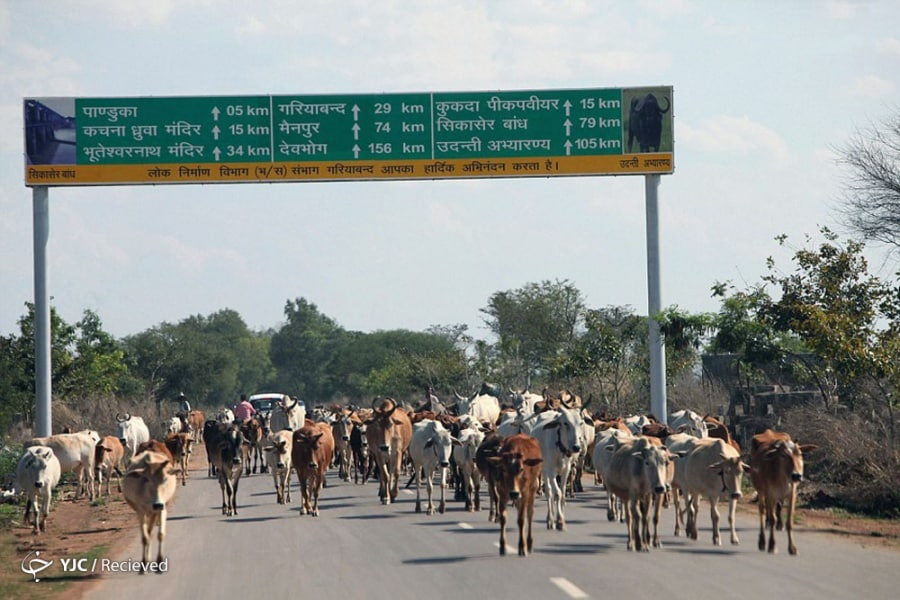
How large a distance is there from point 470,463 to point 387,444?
2.31 metres

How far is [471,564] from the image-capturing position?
48.0 ft

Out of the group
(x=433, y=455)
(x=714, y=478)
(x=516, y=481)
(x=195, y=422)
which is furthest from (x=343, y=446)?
(x=714, y=478)

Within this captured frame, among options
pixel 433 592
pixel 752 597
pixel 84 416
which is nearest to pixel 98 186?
pixel 84 416

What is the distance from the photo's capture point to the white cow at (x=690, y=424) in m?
23.1

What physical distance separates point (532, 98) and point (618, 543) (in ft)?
51.5

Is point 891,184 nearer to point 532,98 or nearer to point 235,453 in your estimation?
point 532,98

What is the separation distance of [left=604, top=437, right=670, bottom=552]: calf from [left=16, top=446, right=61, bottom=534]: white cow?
31.5 feet

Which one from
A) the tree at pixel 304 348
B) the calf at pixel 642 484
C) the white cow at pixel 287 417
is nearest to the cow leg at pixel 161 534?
the calf at pixel 642 484

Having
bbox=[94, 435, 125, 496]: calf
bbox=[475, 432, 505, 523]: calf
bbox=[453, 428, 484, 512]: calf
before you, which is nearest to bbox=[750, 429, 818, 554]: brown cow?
bbox=[475, 432, 505, 523]: calf

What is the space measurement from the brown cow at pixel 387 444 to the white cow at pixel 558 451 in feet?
15.2

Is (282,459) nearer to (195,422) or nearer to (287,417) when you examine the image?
(287,417)

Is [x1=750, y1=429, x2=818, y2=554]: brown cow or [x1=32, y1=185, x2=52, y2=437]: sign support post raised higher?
[x1=32, y1=185, x2=52, y2=437]: sign support post

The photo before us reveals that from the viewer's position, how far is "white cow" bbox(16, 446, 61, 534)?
20156 millimetres

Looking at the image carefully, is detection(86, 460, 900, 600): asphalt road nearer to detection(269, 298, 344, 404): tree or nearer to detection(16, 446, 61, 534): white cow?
detection(16, 446, 61, 534): white cow
